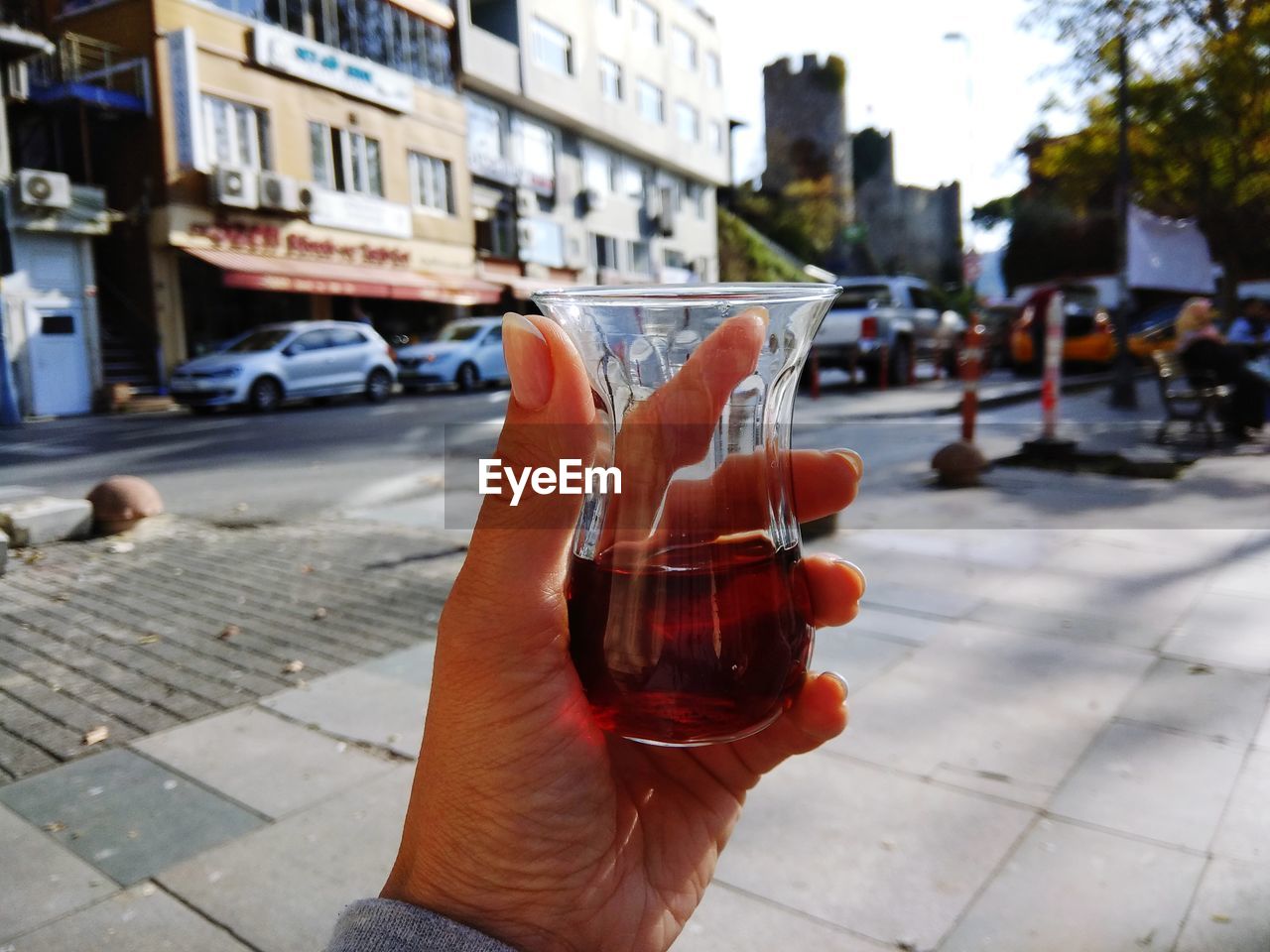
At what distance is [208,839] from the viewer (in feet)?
8.02

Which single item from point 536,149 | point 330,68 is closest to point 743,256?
point 536,149

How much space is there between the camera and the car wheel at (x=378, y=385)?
16.6 meters

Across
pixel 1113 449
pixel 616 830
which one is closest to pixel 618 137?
pixel 1113 449

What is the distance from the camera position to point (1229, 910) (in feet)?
6.86

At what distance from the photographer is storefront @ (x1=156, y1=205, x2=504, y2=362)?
62.2 ft

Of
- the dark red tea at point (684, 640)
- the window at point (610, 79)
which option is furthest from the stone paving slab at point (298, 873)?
the window at point (610, 79)

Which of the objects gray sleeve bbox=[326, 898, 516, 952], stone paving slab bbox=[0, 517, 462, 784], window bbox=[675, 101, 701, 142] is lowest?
stone paving slab bbox=[0, 517, 462, 784]

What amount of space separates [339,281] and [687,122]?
20711mm

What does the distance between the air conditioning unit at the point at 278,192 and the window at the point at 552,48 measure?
11403 millimetres

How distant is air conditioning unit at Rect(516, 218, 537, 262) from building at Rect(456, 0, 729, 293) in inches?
1.2

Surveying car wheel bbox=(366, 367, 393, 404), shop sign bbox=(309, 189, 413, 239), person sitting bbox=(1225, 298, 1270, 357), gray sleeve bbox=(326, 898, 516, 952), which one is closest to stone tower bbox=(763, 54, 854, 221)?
shop sign bbox=(309, 189, 413, 239)

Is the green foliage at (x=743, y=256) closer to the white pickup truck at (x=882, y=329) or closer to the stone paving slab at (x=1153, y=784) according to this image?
the white pickup truck at (x=882, y=329)

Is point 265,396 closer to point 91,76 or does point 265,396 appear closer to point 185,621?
point 91,76

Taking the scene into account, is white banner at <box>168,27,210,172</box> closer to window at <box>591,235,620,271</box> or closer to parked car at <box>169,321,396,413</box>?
parked car at <box>169,321,396,413</box>
